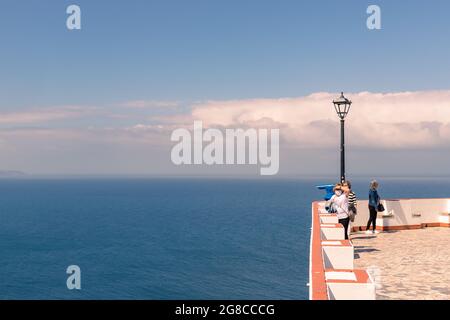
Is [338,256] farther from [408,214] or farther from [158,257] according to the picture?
[158,257]

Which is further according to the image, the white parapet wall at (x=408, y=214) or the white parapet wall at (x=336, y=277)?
the white parapet wall at (x=408, y=214)

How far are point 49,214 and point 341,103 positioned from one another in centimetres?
17254

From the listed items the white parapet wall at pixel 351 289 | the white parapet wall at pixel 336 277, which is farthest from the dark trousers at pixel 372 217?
the white parapet wall at pixel 351 289

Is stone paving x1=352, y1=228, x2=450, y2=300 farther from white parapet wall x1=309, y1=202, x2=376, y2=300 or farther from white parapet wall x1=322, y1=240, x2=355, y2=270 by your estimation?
white parapet wall x1=309, y1=202, x2=376, y2=300

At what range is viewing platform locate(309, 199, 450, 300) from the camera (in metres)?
7.58

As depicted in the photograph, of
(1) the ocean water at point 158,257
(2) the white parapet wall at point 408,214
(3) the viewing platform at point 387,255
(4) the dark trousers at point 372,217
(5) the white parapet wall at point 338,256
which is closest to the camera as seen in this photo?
(3) the viewing platform at point 387,255

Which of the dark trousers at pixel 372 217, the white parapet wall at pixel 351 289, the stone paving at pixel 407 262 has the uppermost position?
the white parapet wall at pixel 351 289

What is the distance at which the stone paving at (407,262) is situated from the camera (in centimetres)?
1009

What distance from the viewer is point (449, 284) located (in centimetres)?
1075

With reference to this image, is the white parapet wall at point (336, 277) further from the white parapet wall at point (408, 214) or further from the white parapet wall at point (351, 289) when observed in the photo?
the white parapet wall at point (408, 214)

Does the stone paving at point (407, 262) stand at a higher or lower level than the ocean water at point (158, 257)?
higher

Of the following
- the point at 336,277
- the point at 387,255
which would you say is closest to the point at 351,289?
the point at 336,277

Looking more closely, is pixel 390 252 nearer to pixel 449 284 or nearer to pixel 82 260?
pixel 449 284

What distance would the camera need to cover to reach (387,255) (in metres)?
14.4
